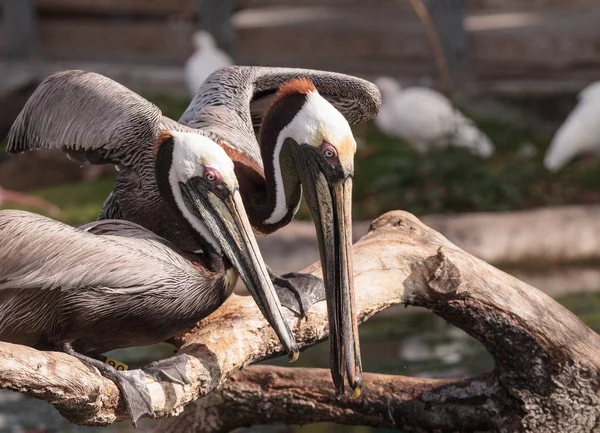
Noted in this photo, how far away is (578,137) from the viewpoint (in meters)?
7.43

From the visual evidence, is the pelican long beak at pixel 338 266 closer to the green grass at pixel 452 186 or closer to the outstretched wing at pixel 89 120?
the outstretched wing at pixel 89 120

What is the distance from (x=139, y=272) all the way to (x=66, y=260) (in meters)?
0.21

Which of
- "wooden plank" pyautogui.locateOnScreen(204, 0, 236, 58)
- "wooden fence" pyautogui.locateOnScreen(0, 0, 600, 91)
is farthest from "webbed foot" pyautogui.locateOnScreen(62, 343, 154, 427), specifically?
"wooden plank" pyautogui.locateOnScreen(204, 0, 236, 58)

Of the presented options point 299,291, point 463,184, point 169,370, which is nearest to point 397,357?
point 299,291

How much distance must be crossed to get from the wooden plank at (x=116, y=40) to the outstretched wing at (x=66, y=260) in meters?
7.33

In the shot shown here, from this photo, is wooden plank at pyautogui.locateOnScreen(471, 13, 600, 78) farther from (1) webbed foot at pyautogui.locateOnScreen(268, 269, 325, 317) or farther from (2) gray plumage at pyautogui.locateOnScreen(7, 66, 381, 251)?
(1) webbed foot at pyautogui.locateOnScreen(268, 269, 325, 317)

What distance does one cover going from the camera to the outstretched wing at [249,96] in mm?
3938

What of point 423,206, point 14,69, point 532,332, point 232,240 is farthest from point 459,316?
point 14,69

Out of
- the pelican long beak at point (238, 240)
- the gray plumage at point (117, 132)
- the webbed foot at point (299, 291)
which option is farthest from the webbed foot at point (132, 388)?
the gray plumage at point (117, 132)

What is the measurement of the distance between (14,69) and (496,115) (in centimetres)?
439

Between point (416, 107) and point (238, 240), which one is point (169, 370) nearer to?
point (238, 240)

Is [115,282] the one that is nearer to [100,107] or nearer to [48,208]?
[100,107]

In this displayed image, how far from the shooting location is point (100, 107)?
359cm

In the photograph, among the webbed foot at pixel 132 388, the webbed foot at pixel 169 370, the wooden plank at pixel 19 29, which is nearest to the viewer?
the webbed foot at pixel 132 388
